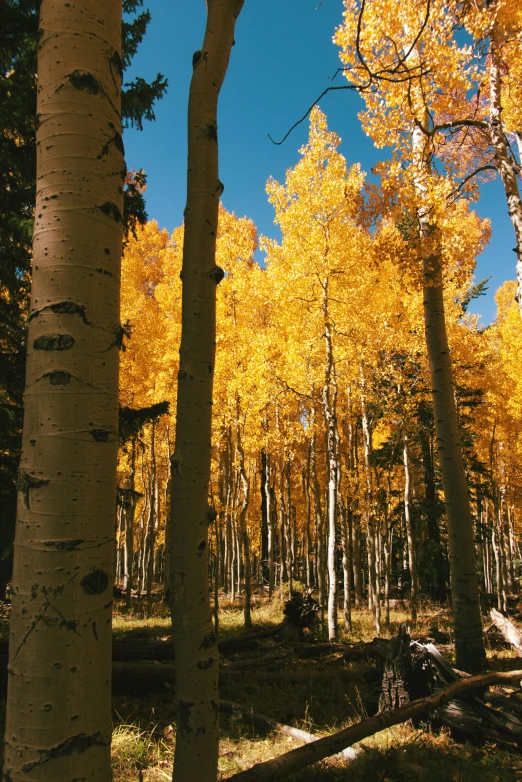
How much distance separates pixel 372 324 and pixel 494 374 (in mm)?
6094

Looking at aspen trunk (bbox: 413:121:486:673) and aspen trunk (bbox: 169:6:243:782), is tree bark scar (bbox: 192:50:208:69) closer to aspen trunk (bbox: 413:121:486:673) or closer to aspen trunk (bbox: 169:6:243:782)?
aspen trunk (bbox: 169:6:243:782)

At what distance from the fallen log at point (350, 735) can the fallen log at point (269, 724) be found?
338 mm

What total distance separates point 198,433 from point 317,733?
367 centimetres

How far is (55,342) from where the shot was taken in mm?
1139

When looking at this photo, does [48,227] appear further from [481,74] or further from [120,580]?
[120,580]

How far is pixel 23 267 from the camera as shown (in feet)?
16.4

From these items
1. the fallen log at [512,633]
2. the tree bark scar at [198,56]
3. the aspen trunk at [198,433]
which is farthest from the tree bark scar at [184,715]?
the fallen log at [512,633]

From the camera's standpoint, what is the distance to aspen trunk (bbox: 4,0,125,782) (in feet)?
3.27

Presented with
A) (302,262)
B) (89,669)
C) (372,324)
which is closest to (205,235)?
(89,669)

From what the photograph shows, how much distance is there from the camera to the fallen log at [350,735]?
2.59 metres

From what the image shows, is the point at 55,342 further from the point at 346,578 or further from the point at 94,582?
the point at 346,578

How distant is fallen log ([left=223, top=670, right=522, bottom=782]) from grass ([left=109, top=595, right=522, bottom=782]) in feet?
0.63

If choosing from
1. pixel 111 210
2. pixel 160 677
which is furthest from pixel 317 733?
pixel 111 210

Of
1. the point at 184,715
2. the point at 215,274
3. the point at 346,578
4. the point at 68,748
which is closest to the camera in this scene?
the point at 68,748
